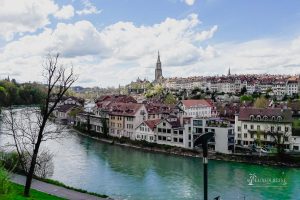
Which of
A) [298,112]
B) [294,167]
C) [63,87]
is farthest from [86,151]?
[298,112]

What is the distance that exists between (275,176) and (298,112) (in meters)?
19.1

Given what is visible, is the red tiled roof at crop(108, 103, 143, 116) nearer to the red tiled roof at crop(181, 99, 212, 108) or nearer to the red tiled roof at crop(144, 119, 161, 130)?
the red tiled roof at crop(144, 119, 161, 130)

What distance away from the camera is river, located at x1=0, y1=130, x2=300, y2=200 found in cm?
1677

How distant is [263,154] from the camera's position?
24.2m

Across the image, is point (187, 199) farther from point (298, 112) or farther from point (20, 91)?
point (20, 91)

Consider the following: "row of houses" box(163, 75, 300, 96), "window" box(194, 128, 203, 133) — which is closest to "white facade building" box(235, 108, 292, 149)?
"window" box(194, 128, 203, 133)

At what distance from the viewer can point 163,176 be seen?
20094 mm

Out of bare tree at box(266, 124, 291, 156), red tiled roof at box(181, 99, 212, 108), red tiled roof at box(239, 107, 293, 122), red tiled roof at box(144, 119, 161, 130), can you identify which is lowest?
bare tree at box(266, 124, 291, 156)

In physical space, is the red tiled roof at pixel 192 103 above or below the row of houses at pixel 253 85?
below

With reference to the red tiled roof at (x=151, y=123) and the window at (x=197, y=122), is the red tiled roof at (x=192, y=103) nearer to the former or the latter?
the red tiled roof at (x=151, y=123)

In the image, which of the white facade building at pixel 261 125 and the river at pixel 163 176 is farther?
the white facade building at pixel 261 125

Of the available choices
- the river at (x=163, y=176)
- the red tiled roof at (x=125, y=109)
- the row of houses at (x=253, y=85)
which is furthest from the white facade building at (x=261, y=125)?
the row of houses at (x=253, y=85)

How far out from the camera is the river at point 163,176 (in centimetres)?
1677

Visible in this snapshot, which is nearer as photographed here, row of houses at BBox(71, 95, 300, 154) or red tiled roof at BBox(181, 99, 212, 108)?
row of houses at BBox(71, 95, 300, 154)
